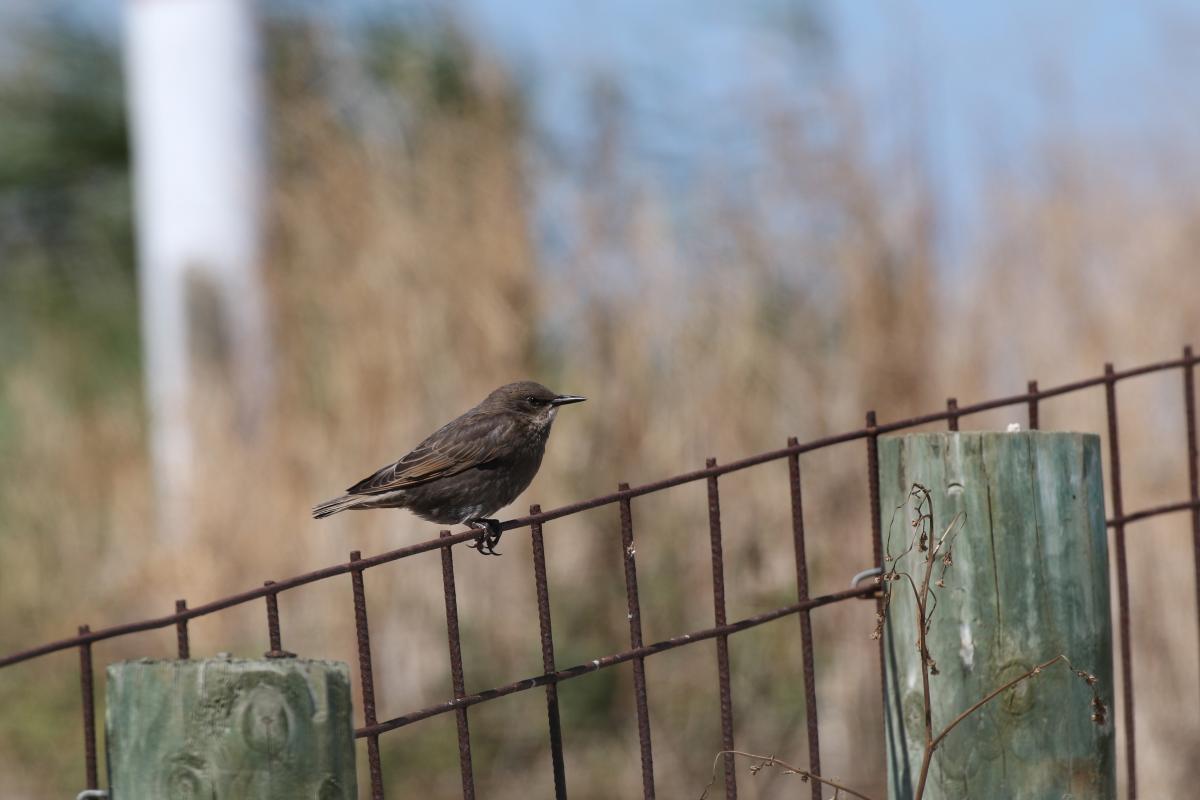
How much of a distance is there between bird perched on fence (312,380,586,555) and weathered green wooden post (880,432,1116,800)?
7.05ft

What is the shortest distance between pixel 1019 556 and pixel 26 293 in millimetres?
11502

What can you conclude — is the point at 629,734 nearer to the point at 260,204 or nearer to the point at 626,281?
the point at 626,281

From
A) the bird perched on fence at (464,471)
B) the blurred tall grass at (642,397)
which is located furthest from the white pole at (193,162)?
the bird perched on fence at (464,471)

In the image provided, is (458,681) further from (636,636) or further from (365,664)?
(636,636)

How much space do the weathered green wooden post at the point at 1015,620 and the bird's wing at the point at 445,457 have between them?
2.27 metres

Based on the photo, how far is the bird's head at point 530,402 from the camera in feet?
17.5

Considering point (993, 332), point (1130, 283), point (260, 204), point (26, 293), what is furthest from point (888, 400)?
point (26, 293)

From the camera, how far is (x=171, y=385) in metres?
9.65

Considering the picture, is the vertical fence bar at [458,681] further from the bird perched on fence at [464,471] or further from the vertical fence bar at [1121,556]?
the bird perched on fence at [464,471]

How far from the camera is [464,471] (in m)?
5.17

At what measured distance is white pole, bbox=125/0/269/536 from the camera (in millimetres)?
10000

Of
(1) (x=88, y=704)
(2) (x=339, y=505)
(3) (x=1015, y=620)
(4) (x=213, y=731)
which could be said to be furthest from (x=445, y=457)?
(4) (x=213, y=731)

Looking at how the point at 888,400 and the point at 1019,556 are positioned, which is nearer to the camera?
the point at 1019,556

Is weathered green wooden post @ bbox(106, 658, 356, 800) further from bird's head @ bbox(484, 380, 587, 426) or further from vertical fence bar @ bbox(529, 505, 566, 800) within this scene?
bird's head @ bbox(484, 380, 587, 426)
